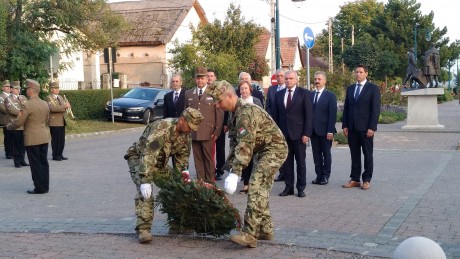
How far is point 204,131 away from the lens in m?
10.0

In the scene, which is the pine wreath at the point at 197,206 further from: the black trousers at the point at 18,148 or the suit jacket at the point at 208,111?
the black trousers at the point at 18,148

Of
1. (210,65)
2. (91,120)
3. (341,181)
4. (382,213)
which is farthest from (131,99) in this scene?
(382,213)

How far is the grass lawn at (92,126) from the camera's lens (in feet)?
80.2

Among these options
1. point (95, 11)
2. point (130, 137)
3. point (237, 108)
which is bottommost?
point (130, 137)

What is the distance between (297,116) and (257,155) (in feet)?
10.8

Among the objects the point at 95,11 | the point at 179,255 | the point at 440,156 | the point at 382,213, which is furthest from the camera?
the point at 95,11

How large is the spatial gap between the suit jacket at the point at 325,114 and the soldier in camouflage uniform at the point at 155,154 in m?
4.61

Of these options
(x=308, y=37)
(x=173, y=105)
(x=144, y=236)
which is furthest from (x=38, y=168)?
(x=308, y=37)

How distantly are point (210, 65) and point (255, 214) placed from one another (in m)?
29.3

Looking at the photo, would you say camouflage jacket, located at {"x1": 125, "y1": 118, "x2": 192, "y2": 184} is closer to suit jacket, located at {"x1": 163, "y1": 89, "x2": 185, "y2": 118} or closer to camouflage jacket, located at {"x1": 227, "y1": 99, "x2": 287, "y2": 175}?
camouflage jacket, located at {"x1": 227, "y1": 99, "x2": 287, "y2": 175}

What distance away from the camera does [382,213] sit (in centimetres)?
857

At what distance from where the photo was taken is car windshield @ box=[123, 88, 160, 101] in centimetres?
2998

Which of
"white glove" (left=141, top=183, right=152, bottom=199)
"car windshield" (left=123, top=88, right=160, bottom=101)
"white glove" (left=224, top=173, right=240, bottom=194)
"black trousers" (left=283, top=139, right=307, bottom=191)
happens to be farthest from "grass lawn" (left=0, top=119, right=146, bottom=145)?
"white glove" (left=224, top=173, right=240, bottom=194)

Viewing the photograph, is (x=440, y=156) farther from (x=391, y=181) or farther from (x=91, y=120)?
(x=91, y=120)
